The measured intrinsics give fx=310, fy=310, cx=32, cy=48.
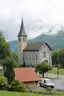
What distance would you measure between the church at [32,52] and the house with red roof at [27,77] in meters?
57.9

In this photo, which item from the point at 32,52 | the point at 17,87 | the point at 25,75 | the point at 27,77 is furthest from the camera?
the point at 32,52

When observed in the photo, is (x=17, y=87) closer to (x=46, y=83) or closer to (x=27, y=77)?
(x=27, y=77)

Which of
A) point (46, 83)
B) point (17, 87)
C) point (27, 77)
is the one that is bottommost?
point (46, 83)

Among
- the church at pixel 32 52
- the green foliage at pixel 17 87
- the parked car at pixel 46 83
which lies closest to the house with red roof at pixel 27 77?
the parked car at pixel 46 83

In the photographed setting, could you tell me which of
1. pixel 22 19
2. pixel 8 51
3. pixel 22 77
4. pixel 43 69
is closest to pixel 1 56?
pixel 8 51

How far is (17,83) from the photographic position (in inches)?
1741

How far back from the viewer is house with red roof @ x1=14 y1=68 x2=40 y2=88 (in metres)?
53.8

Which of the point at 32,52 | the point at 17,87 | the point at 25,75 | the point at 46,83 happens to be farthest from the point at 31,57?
the point at 17,87

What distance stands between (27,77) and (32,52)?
6298 centimetres

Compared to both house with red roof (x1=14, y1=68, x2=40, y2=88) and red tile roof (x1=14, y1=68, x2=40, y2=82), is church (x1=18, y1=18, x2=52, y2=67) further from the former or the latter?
house with red roof (x1=14, y1=68, x2=40, y2=88)

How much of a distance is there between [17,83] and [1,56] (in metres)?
37.4

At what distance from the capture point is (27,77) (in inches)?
2156

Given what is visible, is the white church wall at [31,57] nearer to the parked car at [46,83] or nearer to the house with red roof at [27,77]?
the house with red roof at [27,77]

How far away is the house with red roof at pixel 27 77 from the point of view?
53828mm
